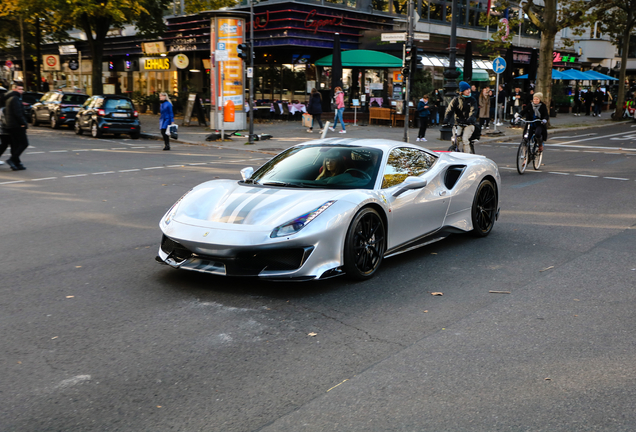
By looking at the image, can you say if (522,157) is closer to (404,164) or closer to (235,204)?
(404,164)

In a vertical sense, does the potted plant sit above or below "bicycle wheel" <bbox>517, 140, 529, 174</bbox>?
above

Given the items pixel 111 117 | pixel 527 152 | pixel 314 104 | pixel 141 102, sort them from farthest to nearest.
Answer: pixel 141 102 < pixel 314 104 < pixel 111 117 < pixel 527 152

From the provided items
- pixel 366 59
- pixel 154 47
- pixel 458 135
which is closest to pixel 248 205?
pixel 458 135

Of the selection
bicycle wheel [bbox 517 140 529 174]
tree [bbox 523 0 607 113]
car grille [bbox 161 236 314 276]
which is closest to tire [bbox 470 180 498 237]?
car grille [bbox 161 236 314 276]

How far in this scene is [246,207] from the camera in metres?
5.89

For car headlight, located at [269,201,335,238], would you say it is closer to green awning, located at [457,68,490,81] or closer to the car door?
the car door

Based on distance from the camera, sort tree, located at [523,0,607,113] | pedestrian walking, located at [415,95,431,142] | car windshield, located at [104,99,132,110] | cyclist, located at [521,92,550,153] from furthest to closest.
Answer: tree, located at [523,0,607,113]
car windshield, located at [104,99,132,110]
pedestrian walking, located at [415,95,431,142]
cyclist, located at [521,92,550,153]

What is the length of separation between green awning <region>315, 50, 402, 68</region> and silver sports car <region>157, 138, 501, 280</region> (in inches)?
976

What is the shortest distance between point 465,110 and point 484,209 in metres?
8.46

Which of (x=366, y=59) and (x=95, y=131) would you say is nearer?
(x=95, y=131)

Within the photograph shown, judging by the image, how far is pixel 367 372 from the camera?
13.3 ft

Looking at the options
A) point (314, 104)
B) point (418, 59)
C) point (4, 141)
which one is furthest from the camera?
point (314, 104)

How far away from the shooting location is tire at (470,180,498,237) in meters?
7.93

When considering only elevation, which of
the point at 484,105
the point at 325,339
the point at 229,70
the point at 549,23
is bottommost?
the point at 325,339
